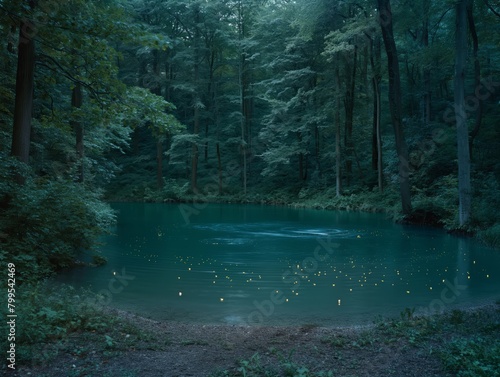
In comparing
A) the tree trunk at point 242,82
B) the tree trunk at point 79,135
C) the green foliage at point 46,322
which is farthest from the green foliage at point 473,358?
the tree trunk at point 242,82

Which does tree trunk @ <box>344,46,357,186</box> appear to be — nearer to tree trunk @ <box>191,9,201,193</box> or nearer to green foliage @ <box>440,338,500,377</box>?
tree trunk @ <box>191,9,201,193</box>

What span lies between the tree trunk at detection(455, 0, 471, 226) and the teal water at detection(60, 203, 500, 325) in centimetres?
132

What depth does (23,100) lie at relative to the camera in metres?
8.27

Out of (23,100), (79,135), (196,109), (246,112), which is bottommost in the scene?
(23,100)

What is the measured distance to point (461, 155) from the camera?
1497 cm

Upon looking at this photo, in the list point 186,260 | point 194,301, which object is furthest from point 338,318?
point 186,260

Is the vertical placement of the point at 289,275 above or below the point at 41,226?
below

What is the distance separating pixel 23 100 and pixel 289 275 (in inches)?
254

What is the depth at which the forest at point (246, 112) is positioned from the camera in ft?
27.1

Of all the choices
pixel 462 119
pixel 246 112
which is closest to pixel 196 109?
pixel 246 112

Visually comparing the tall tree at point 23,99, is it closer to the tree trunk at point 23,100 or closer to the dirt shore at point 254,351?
the tree trunk at point 23,100

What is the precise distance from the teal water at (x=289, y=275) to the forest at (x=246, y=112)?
1.49m

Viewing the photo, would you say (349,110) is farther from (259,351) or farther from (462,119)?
(259,351)

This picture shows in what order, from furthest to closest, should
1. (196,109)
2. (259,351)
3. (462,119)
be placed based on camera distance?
(196,109) → (462,119) → (259,351)
